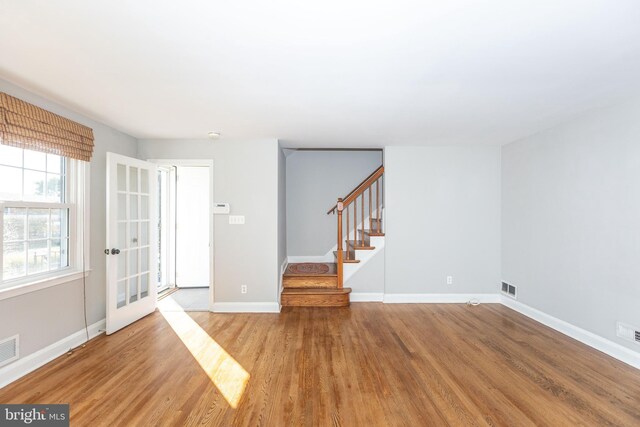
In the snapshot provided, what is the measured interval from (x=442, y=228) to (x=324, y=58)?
11.3 feet

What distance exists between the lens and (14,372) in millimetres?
2418

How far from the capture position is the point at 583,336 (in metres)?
3.14

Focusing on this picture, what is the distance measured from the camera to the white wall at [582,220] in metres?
2.75

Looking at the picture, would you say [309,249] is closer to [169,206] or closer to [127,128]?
[169,206]

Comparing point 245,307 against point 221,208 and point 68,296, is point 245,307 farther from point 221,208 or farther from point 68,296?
point 68,296

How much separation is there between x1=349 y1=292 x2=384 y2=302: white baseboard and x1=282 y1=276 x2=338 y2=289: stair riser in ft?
1.10

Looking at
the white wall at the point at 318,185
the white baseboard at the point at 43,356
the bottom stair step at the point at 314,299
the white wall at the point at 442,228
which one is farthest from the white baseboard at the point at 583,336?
the white baseboard at the point at 43,356

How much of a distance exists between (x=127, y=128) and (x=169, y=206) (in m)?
1.95

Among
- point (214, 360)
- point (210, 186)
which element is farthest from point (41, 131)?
point (214, 360)

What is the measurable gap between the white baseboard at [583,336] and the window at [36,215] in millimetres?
5414

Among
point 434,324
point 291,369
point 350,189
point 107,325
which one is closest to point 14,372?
point 107,325

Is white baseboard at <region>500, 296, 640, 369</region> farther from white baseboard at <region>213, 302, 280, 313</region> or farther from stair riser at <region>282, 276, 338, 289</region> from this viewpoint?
white baseboard at <region>213, 302, 280, 313</region>

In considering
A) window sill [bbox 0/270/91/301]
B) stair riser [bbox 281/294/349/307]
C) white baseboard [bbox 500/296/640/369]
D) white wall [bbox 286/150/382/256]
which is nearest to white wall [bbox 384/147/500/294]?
white baseboard [bbox 500/296/640/369]

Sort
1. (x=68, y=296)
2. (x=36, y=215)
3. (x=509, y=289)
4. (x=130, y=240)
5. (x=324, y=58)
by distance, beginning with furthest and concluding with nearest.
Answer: (x=509, y=289), (x=130, y=240), (x=68, y=296), (x=36, y=215), (x=324, y=58)
